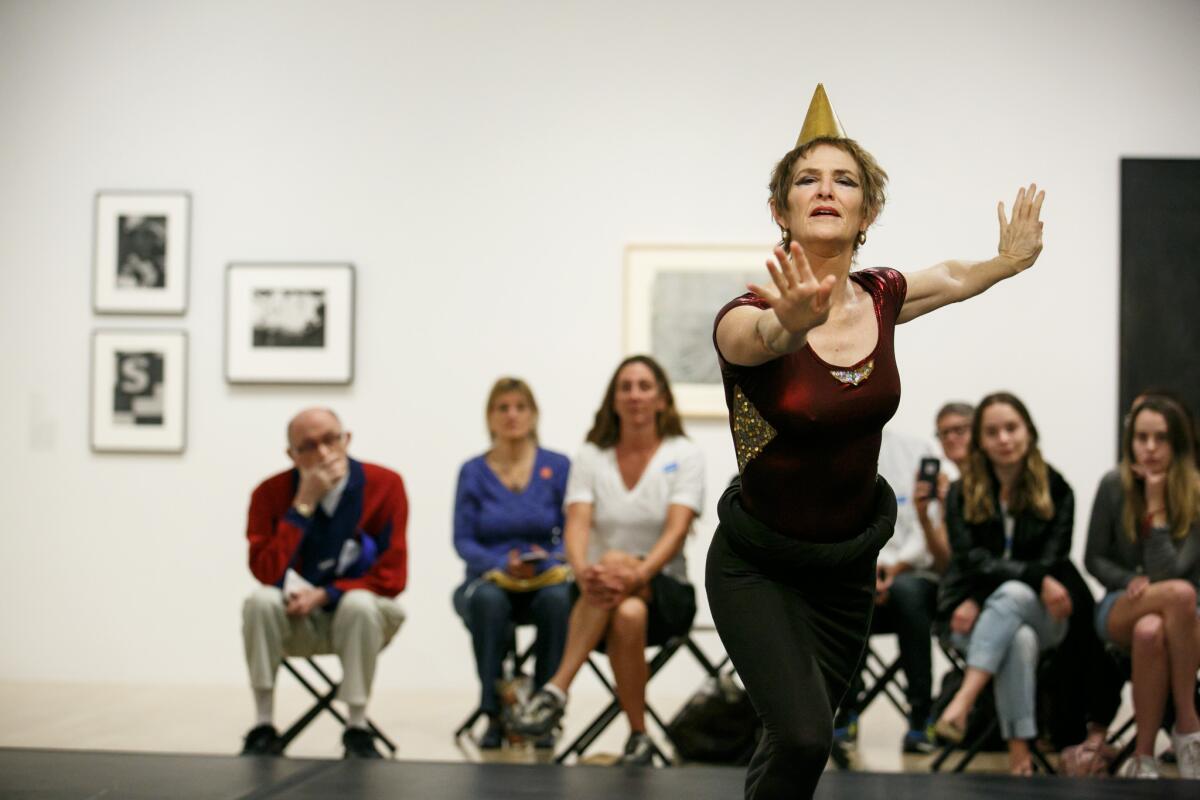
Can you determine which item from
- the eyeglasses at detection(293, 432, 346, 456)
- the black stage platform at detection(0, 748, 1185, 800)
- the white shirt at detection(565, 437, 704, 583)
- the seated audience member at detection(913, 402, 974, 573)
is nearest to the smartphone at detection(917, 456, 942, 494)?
the seated audience member at detection(913, 402, 974, 573)

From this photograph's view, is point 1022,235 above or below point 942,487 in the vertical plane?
above

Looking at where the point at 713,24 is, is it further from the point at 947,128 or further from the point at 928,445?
the point at 928,445

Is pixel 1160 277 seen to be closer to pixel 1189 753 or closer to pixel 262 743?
pixel 1189 753

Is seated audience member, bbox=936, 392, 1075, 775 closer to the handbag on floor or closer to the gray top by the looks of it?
the gray top

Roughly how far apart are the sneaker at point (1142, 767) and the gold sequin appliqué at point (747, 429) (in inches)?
87.1

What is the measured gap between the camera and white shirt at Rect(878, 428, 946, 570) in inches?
184

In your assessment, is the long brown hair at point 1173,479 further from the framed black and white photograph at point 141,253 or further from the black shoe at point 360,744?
the framed black and white photograph at point 141,253

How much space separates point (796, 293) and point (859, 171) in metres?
0.52

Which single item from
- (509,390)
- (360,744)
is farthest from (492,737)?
(509,390)

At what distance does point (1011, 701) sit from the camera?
3.96 metres

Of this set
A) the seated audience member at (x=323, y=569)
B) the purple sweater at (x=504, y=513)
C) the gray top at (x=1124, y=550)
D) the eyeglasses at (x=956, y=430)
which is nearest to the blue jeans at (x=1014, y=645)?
the gray top at (x=1124, y=550)

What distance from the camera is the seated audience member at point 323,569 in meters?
4.12

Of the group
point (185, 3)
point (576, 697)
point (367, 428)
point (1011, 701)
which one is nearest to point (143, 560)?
point (367, 428)

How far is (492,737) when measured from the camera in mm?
4543
